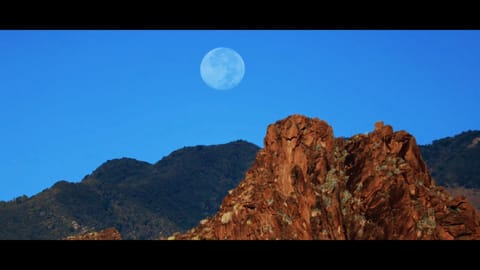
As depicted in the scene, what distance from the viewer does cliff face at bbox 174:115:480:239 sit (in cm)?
8812

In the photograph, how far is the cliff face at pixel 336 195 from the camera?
88125 millimetres

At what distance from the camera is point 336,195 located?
99438 millimetres
